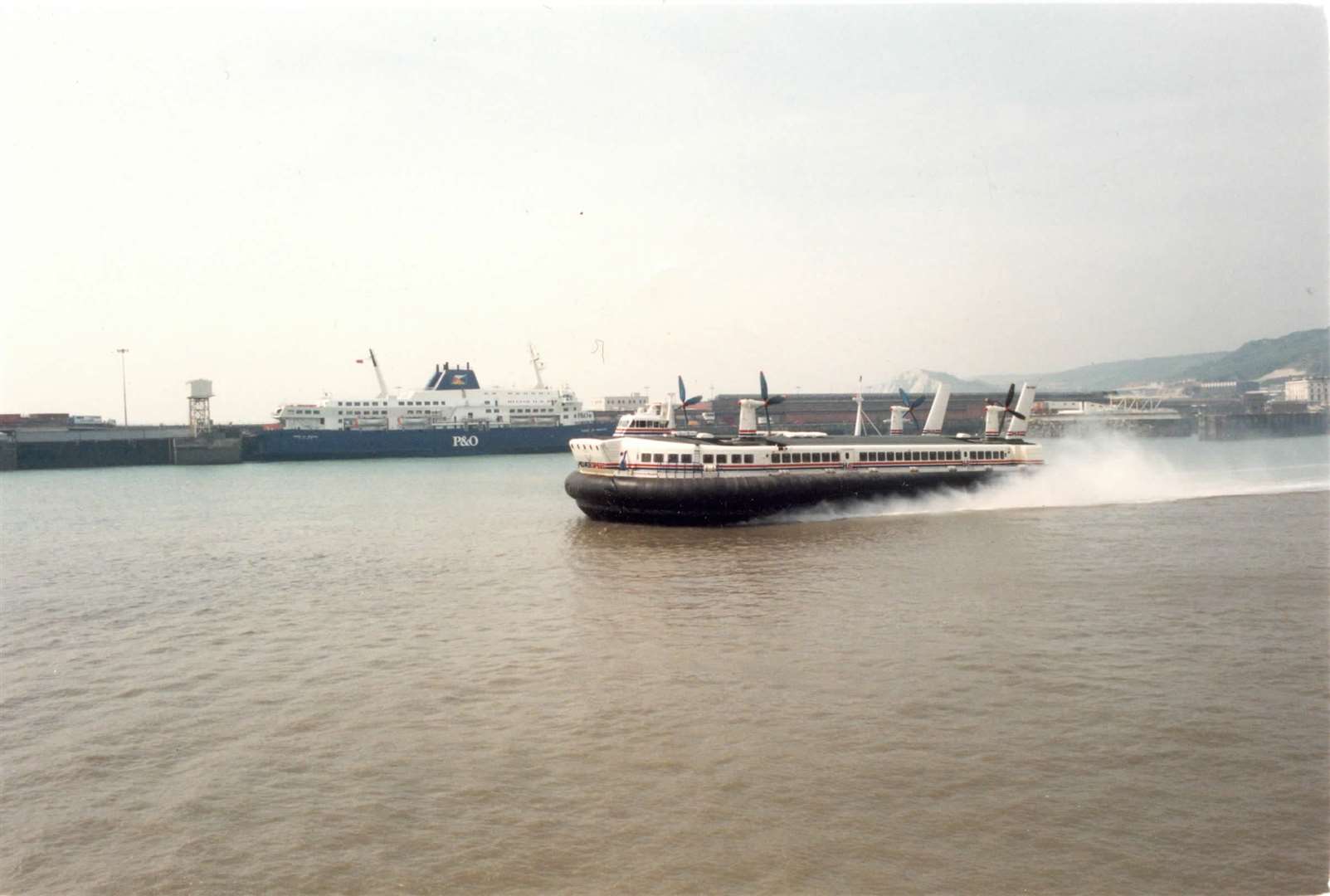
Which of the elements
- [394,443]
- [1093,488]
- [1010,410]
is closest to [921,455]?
[1010,410]

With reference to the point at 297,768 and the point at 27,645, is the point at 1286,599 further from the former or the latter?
the point at 27,645

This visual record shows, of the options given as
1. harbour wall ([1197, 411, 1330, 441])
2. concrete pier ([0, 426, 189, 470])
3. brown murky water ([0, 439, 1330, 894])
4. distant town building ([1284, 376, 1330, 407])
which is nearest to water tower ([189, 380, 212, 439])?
concrete pier ([0, 426, 189, 470])

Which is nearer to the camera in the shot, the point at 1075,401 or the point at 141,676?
the point at 141,676

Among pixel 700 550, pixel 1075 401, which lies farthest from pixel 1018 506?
pixel 1075 401

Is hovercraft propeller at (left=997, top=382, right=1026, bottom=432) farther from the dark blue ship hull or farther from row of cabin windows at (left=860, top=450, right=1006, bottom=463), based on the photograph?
the dark blue ship hull

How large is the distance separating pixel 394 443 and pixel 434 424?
17.0ft

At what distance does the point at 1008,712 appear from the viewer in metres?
10.4

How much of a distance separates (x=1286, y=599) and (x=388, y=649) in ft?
53.0

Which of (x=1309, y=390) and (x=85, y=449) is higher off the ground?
(x=1309, y=390)

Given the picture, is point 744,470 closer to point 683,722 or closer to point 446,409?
→ point 683,722

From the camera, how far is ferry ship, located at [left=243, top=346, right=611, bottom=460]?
264 feet

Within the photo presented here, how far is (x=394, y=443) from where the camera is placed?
81562 mm

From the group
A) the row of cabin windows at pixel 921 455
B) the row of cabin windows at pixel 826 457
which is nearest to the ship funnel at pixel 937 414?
the row of cabin windows at pixel 921 455

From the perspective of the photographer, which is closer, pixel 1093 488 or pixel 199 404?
pixel 1093 488
